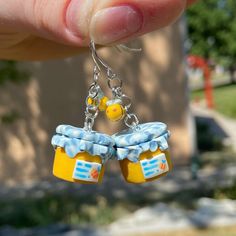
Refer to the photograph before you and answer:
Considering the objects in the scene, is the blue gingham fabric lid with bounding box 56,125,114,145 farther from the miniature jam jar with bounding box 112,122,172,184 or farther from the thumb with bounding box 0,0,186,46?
the thumb with bounding box 0,0,186,46

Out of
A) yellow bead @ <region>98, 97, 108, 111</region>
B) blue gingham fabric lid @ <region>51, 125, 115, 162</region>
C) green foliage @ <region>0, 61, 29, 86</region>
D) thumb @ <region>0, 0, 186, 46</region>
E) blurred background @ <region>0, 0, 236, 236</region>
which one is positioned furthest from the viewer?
blurred background @ <region>0, 0, 236, 236</region>

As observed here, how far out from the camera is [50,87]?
316 inches

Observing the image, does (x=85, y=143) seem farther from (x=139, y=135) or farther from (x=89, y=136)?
(x=139, y=135)

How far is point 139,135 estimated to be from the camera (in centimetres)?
143

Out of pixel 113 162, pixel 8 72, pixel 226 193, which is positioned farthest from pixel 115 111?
pixel 113 162

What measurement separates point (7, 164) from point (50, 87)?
4.42ft

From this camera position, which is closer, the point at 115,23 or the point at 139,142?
the point at 115,23

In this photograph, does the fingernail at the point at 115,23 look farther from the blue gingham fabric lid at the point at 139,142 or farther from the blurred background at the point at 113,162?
the blurred background at the point at 113,162

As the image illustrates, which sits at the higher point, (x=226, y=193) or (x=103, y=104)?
(x=103, y=104)

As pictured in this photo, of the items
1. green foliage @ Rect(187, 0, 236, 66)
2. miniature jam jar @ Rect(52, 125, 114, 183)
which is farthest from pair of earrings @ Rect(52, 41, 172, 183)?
green foliage @ Rect(187, 0, 236, 66)

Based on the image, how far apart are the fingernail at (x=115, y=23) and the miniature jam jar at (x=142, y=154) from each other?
0.98ft

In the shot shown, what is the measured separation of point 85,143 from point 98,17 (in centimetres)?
35

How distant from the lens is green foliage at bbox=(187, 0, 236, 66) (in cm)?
3544

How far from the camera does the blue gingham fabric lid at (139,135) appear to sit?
4.68ft
